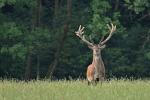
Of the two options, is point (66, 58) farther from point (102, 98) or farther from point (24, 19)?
point (102, 98)

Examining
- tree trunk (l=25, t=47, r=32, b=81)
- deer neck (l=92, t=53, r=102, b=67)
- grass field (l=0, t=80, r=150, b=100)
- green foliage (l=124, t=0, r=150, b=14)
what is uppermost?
green foliage (l=124, t=0, r=150, b=14)

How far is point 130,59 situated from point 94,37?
2759mm

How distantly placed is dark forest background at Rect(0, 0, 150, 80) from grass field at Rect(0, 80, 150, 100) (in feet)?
60.0

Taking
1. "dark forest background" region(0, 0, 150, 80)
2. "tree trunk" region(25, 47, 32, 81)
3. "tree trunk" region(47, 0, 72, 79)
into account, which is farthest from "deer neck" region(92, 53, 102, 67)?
"tree trunk" region(47, 0, 72, 79)

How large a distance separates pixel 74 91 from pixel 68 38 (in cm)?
2221

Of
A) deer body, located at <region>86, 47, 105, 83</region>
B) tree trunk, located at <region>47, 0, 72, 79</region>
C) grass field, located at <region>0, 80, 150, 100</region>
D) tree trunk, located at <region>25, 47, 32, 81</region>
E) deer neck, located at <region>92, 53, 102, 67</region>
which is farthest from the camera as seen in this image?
tree trunk, located at <region>47, 0, 72, 79</region>

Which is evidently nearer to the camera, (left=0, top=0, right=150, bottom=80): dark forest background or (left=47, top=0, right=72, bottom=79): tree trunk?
(left=0, top=0, right=150, bottom=80): dark forest background

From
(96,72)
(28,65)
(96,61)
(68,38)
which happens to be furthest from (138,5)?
(96,72)

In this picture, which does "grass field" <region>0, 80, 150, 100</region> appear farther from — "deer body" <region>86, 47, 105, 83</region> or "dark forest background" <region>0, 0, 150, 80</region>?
"dark forest background" <region>0, 0, 150, 80</region>

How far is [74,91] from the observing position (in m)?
13.4

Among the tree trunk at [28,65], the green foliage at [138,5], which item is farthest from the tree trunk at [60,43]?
the green foliage at [138,5]

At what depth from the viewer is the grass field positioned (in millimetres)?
12219

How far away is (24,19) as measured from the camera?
Result: 118 ft

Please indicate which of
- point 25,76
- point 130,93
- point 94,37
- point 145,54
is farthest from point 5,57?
point 130,93
